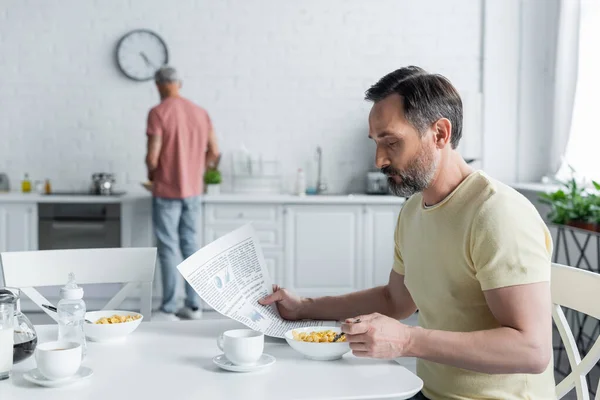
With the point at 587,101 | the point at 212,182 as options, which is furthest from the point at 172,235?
the point at 587,101

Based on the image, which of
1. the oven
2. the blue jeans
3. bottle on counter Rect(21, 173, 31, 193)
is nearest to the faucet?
the blue jeans

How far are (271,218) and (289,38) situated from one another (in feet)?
4.33

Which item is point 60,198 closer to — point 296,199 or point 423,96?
point 296,199

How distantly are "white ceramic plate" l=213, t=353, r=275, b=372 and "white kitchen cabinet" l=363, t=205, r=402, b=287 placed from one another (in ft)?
11.4

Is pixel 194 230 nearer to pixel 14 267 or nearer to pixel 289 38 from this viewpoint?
pixel 289 38

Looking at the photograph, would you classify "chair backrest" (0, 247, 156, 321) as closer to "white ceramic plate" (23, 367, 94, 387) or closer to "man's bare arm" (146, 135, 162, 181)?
"white ceramic plate" (23, 367, 94, 387)

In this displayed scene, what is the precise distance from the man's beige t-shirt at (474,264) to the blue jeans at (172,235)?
3.08 m

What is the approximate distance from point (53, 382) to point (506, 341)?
0.81 metres

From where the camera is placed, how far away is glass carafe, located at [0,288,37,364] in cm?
145

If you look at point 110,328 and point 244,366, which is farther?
point 110,328

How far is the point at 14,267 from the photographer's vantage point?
215 centimetres

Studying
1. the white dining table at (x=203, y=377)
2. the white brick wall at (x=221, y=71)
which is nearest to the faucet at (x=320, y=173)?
the white brick wall at (x=221, y=71)

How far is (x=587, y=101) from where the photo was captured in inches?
188

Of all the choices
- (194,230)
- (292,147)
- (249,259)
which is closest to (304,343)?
(249,259)
